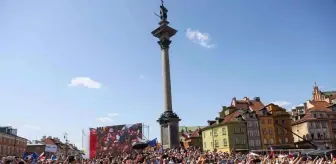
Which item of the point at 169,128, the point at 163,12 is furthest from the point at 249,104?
the point at 169,128

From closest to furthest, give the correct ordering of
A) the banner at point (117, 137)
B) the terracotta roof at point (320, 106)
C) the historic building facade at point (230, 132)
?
1. the banner at point (117, 137)
2. the historic building facade at point (230, 132)
3. the terracotta roof at point (320, 106)

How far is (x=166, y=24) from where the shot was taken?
38.0m

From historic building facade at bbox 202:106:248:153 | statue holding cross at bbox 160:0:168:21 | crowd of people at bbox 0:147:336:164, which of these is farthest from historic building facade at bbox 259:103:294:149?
crowd of people at bbox 0:147:336:164

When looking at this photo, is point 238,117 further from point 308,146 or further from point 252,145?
point 308,146

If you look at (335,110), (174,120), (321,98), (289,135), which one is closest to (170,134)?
(174,120)

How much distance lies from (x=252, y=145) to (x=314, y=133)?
1423cm

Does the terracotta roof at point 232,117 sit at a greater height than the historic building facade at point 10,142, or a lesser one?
greater

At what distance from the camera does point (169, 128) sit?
33906 millimetres

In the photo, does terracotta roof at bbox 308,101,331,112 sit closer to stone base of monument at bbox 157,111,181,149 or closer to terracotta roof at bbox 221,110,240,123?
terracotta roof at bbox 221,110,240,123

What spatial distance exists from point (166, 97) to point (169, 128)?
3.48m

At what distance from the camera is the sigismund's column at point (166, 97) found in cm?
3403

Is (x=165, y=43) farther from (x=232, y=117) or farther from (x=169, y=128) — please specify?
(x=232, y=117)

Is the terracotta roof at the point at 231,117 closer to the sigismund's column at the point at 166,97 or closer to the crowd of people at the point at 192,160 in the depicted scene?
the sigismund's column at the point at 166,97

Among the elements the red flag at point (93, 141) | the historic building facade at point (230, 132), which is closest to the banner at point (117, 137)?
the red flag at point (93, 141)
